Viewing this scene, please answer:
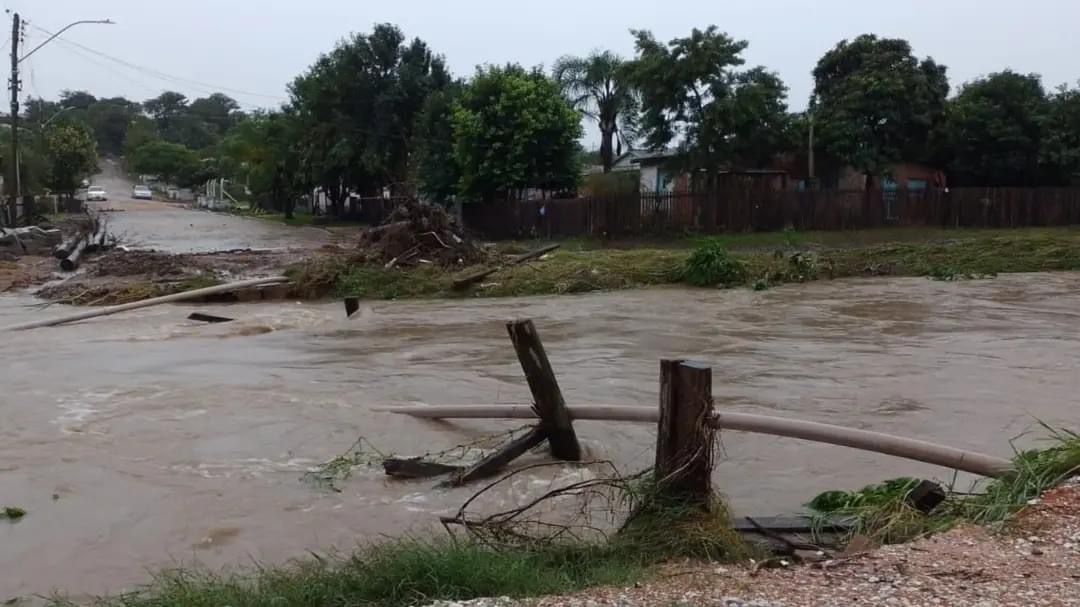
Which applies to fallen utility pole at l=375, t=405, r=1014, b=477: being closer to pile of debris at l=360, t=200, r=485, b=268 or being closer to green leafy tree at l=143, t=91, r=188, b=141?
pile of debris at l=360, t=200, r=485, b=268

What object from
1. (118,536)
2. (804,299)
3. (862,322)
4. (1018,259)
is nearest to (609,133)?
(1018,259)

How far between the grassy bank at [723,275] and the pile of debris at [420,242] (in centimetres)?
42

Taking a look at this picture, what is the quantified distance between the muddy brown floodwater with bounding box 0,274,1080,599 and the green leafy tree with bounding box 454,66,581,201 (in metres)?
13.6

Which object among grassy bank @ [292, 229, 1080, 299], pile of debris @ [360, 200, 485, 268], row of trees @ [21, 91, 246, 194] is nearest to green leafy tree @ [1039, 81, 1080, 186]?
grassy bank @ [292, 229, 1080, 299]

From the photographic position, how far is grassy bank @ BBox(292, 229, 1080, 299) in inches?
832

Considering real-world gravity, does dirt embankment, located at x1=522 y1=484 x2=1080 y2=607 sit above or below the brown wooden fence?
below

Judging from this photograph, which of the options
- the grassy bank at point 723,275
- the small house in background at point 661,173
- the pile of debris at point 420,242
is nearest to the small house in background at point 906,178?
the small house in background at point 661,173

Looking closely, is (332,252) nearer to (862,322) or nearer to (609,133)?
(862,322)

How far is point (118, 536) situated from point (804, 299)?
15.9 meters

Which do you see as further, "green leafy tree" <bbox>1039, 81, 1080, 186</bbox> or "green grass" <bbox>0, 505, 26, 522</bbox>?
"green leafy tree" <bbox>1039, 81, 1080, 186</bbox>

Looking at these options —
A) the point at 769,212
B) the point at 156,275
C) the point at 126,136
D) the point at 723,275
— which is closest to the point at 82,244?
the point at 156,275

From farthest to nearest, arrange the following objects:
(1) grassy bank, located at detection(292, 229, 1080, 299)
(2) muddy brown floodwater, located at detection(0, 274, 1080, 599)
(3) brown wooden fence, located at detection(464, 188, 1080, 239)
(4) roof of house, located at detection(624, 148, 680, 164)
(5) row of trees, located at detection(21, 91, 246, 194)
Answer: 1. (5) row of trees, located at detection(21, 91, 246, 194)
2. (4) roof of house, located at detection(624, 148, 680, 164)
3. (3) brown wooden fence, located at detection(464, 188, 1080, 239)
4. (1) grassy bank, located at detection(292, 229, 1080, 299)
5. (2) muddy brown floodwater, located at detection(0, 274, 1080, 599)

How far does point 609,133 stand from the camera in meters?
47.5

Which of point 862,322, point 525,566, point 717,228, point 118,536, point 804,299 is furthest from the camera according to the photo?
point 717,228
